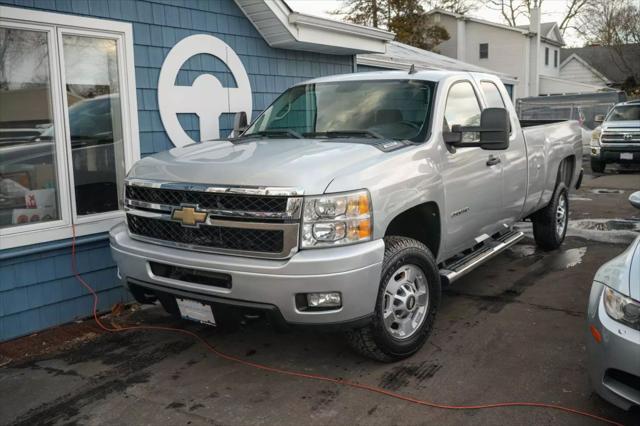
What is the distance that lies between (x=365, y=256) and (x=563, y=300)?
9.29 feet

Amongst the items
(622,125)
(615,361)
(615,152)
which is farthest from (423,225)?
(622,125)

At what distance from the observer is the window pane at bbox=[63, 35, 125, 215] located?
18.1ft

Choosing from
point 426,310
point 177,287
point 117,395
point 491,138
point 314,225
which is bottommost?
point 117,395

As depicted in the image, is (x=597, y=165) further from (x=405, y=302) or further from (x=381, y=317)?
(x=381, y=317)

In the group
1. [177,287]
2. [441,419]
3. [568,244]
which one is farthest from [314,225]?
[568,244]

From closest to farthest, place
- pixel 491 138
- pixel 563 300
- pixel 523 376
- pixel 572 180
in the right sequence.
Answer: pixel 523 376 < pixel 491 138 < pixel 563 300 < pixel 572 180

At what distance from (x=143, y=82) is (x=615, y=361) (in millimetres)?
4930

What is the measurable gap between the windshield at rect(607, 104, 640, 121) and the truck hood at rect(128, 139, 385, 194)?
15.2m

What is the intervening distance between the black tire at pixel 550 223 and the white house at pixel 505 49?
27749mm

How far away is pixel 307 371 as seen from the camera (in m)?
4.18

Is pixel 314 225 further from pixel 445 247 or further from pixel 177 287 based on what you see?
pixel 445 247

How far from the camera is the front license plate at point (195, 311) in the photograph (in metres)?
3.88

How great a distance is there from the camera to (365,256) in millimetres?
3615

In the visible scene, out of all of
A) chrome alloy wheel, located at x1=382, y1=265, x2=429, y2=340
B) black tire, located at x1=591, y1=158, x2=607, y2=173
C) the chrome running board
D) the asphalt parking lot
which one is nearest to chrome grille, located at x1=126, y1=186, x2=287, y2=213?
the asphalt parking lot
